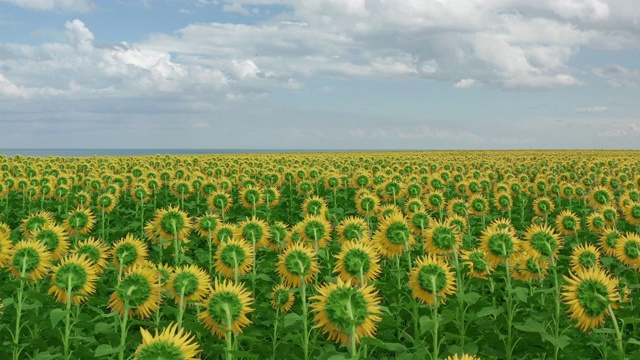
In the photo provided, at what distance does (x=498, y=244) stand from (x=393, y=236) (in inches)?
51.0

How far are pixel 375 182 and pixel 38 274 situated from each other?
13.9 metres

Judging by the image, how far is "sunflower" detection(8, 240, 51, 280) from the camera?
5.97 meters

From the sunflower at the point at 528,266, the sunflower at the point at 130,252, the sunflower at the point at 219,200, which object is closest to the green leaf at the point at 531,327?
the sunflower at the point at 528,266

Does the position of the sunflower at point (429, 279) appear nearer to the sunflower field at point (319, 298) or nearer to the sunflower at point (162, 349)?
the sunflower field at point (319, 298)

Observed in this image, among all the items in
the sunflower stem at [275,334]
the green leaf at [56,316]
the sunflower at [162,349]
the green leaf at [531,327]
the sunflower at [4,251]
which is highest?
the sunflower at [162,349]

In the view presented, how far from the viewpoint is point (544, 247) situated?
6.78 metres

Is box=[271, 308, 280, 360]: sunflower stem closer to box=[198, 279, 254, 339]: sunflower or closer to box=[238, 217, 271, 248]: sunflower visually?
box=[238, 217, 271, 248]: sunflower

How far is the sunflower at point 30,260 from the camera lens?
5973 mm

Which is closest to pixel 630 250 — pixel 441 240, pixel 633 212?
pixel 441 240

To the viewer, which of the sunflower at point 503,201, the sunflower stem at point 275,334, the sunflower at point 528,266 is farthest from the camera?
the sunflower at point 503,201

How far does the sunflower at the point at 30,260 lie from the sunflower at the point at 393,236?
12.9 feet

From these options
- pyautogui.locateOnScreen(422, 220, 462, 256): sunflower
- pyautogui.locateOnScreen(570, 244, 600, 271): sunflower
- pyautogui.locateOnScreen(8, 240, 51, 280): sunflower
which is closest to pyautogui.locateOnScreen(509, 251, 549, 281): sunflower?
pyautogui.locateOnScreen(570, 244, 600, 271): sunflower

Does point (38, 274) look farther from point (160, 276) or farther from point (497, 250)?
point (497, 250)

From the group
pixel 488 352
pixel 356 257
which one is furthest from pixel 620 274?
pixel 356 257
